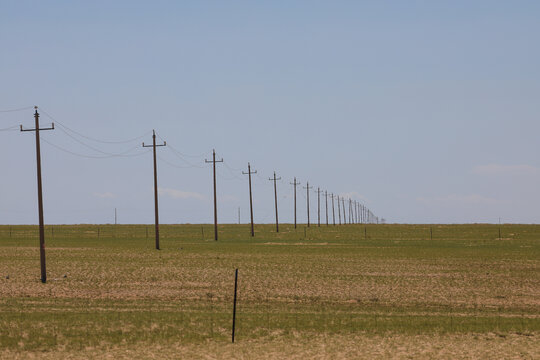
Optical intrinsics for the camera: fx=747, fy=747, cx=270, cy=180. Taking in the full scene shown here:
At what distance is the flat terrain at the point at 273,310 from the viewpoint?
18250 millimetres

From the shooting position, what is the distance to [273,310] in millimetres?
24750

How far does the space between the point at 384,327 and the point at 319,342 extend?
10.3 ft

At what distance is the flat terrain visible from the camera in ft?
59.9

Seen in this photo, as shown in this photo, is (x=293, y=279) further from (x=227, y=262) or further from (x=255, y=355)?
(x=255, y=355)

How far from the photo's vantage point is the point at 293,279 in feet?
115

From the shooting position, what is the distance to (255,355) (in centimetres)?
1736

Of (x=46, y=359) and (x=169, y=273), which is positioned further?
(x=169, y=273)

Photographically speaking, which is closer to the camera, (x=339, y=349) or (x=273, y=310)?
(x=339, y=349)

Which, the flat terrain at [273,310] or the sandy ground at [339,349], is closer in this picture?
the sandy ground at [339,349]

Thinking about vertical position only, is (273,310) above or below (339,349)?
above

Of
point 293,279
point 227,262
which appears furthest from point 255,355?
point 227,262

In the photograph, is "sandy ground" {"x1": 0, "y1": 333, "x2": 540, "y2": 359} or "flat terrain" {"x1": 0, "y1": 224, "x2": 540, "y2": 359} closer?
"sandy ground" {"x1": 0, "y1": 333, "x2": 540, "y2": 359}

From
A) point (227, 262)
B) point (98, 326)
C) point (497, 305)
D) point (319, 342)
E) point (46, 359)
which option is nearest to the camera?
point (46, 359)

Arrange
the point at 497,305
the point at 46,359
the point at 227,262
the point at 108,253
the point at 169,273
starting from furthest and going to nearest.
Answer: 1. the point at 108,253
2. the point at 227,262
3. the point at 169,273
4. the point at 497,305
5. the point at 46,359
